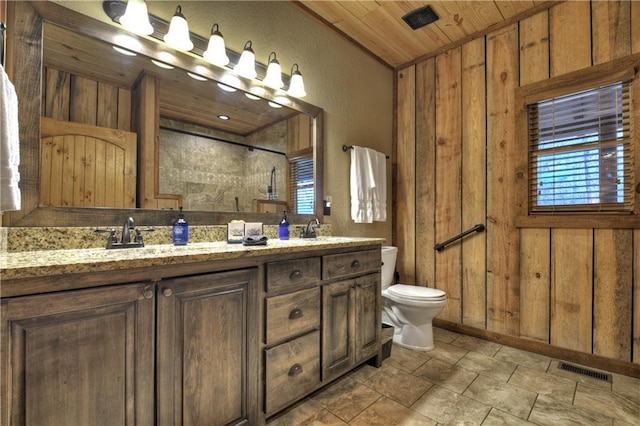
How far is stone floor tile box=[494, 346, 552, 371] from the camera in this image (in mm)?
1986

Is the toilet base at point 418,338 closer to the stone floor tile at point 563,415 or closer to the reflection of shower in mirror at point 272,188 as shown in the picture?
the stone floor tile at point 563,415

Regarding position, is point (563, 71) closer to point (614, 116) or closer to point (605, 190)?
point (614, 116)

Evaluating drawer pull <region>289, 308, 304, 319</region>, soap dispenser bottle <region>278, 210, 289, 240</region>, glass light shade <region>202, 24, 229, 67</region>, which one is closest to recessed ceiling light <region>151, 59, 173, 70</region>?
glass light shade <region>202, 24, 229, 67</region>

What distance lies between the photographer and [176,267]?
1037 mm

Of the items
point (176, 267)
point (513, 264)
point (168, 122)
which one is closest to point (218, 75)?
point (168, 122)

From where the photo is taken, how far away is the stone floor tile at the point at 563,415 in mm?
1407

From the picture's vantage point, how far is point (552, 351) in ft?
6.93

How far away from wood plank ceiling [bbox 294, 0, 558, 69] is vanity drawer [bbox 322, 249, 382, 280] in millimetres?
1865

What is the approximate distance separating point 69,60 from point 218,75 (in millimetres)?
693

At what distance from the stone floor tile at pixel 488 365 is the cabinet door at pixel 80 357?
1900mm

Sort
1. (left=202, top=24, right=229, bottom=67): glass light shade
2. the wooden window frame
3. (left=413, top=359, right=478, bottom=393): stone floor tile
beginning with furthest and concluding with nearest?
1. the wooden window frame
2. (left=413, top=359, right=478, bottom=393): stone floor tile
3. (left=202, top=24, right=229, bottom=67): glass light shade

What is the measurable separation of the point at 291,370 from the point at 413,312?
1.11m

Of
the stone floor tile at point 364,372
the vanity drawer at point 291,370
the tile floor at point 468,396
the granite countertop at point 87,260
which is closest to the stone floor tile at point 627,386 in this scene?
the tile floor at point 468,396

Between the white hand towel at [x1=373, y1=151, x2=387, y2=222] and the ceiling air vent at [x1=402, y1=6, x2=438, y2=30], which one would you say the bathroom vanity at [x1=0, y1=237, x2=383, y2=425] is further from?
the ceiling air vent at [x1=402, y1=6, x2=438, y2=30]
